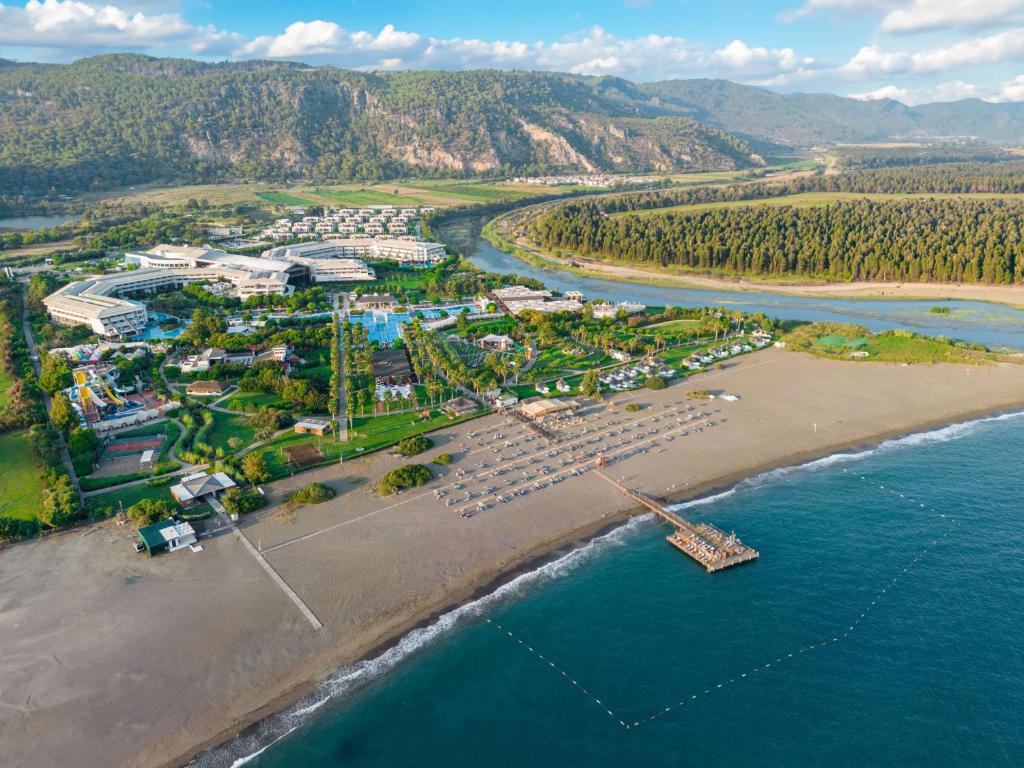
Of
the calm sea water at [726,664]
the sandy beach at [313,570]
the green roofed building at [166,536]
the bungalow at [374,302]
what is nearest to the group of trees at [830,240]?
the bungalow at [374,302]

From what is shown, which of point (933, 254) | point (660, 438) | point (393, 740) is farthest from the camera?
point (933, 254)

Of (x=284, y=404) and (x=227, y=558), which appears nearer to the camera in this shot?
(x=227, y=558)

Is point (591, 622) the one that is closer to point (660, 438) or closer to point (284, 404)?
point (660, 438)

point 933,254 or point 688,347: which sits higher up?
point 933,254

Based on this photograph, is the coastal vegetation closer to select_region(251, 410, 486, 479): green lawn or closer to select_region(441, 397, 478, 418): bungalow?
select_region(441, 397, 478, 418): bungalow

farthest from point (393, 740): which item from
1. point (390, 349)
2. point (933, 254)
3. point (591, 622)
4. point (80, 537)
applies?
point (933, 254)

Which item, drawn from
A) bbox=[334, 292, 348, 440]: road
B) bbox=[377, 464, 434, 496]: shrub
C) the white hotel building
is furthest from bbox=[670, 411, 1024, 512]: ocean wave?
the white hotel building

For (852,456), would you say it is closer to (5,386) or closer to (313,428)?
(313,428)
